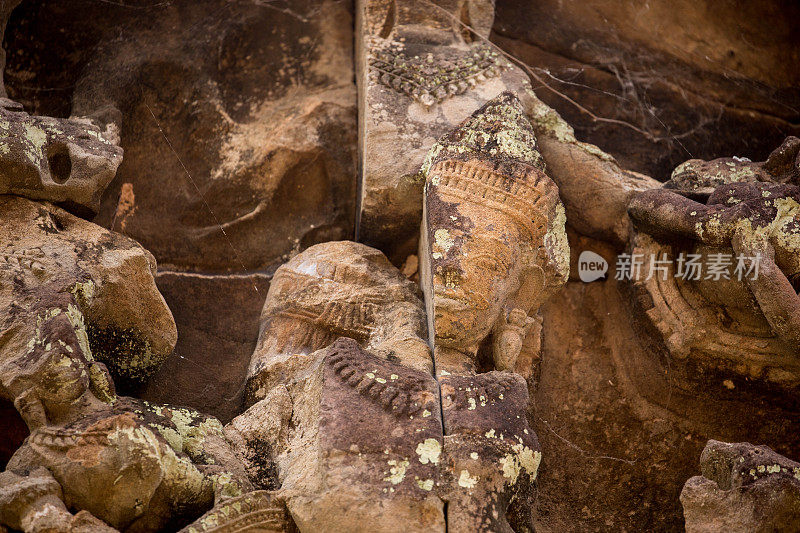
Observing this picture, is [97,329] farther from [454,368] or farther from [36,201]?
[454,368]

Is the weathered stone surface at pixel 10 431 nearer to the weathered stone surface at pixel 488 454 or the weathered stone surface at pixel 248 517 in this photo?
the weathered stone surface at pixel 248 517

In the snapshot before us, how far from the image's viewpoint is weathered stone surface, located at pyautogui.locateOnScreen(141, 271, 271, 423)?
384cm

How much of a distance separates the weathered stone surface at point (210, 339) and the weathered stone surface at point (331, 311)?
0.22 m

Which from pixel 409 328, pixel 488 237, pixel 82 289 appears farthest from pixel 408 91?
pixel 82 289

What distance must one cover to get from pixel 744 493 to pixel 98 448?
198 centimetres

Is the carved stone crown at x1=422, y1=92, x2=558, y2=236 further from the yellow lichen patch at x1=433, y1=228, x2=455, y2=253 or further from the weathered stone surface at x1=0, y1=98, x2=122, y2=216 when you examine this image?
the weathered stone surface at x1=0, y1=98, x2=122, y2=216

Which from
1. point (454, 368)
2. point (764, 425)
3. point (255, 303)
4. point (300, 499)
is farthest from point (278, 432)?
point (764, 425)

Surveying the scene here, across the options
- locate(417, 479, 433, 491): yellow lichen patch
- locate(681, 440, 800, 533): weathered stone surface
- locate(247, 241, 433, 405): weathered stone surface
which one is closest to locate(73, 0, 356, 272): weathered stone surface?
locate(247, 241, 433, 405): weathered stone surface

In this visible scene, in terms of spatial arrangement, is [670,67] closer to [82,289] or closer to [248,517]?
[82,289]

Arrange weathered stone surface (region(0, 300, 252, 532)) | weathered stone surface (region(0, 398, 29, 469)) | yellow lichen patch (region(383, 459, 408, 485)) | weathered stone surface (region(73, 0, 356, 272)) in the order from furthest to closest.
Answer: weathered stone surface (region(73, 0, 356, 272)), weathered stone surface (region(0, 398, 29, 469)), yellow lichen patch (region(383, 459, 408, 485)), weathered stone surface (region(0, 300, 252, 532))

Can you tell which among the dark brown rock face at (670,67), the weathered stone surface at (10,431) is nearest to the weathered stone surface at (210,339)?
the weathered stone surface at (10,431)

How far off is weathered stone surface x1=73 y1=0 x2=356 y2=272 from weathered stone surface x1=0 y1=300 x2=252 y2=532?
124 cm

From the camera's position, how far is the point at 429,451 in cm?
300

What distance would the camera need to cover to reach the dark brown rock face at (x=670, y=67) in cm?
488
